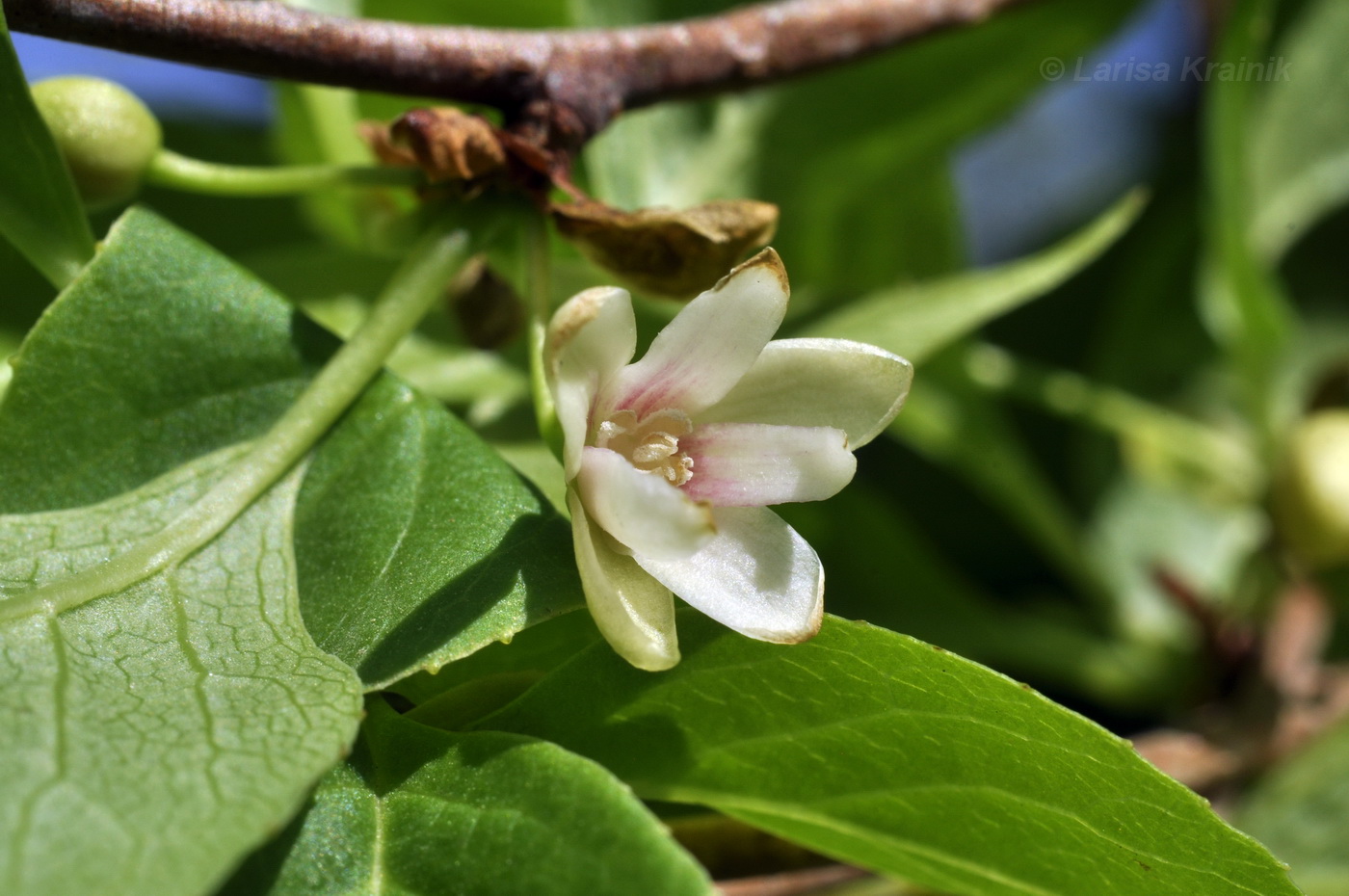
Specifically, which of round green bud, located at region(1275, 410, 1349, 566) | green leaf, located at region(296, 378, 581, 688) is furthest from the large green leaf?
round green bud, located at region(1275, 410, 1349, 566)

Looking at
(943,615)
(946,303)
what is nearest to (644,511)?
(946,303)

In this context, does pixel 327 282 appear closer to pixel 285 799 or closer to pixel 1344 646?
pixel 285 799

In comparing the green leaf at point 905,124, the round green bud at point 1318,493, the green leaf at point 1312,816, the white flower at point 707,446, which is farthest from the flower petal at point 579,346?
the round green bud at point 1318,493

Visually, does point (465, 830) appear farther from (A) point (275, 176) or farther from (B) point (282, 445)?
(A) point (275, 176)

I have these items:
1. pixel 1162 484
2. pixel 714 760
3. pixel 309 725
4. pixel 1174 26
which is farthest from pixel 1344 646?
pixel 309 725

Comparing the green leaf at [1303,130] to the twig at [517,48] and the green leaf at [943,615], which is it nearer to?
the green leaf at [943,615]

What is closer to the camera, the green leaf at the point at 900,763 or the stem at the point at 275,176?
the green leaf at the point at 900,763
